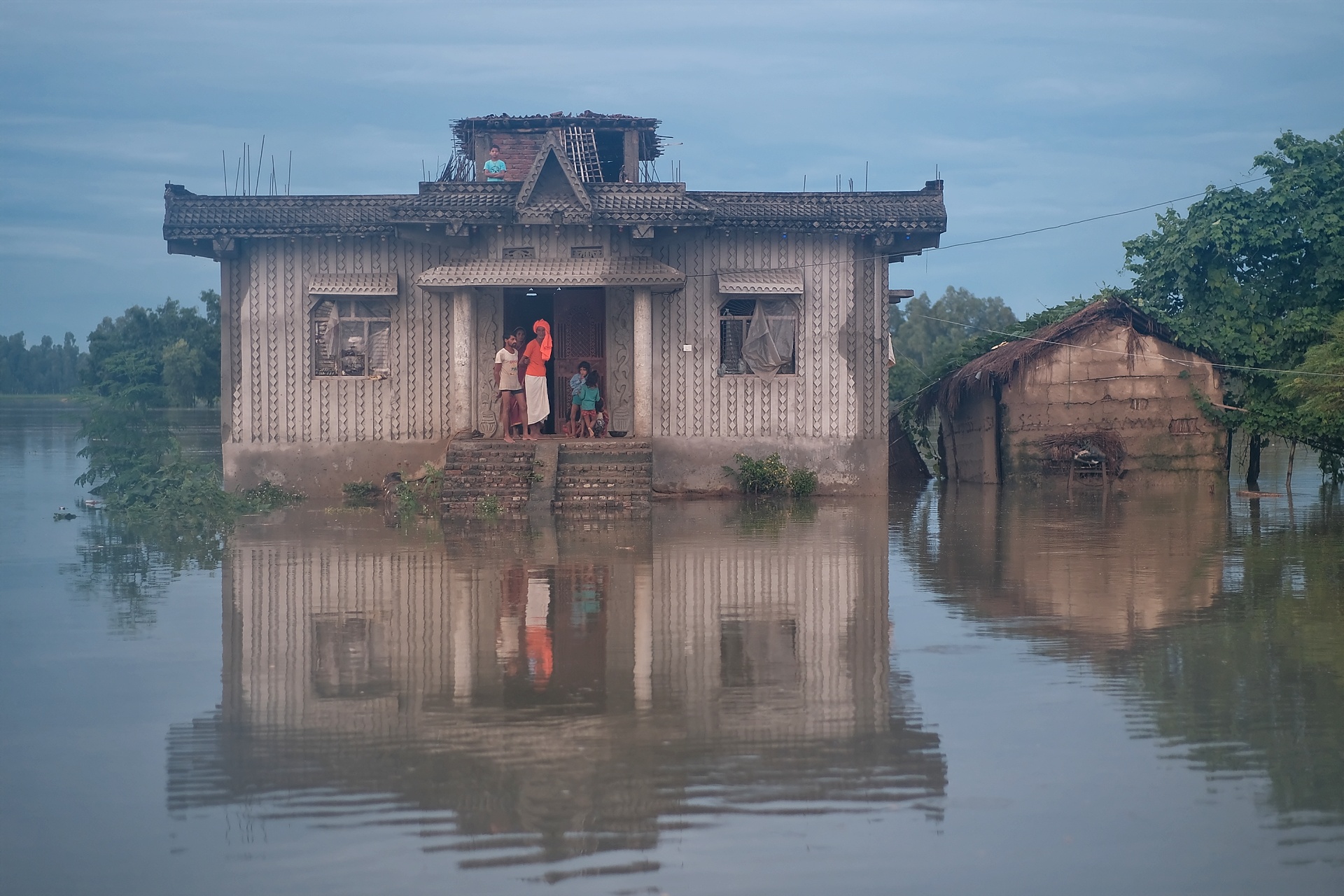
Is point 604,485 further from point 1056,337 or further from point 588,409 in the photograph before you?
point 1056,337

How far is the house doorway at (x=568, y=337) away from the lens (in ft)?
67.3

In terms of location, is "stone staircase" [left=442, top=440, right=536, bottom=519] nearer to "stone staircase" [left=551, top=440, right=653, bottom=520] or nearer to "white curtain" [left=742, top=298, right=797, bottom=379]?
"stone staircase" [left=551, top=440, right=653, bottom=520]

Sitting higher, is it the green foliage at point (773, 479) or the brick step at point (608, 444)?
the brick step at point (608, 444)

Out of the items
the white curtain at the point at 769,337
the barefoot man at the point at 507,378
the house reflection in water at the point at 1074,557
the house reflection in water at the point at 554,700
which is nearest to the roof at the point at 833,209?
the white curtain at the point at 769,337

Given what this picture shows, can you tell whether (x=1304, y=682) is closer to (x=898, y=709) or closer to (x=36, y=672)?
(x=898, y=709)


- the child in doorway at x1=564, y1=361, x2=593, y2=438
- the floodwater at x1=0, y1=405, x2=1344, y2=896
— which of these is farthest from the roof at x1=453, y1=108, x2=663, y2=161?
the floodwater at x1=0, y1=405, x2=1344, y2=896

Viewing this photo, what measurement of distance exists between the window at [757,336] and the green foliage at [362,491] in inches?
212

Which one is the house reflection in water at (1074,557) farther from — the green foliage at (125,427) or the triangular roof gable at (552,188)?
the green foliage at (125,427)

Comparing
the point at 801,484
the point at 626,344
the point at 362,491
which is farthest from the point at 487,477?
the point at 801,484

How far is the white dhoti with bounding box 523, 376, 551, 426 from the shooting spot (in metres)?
18.6

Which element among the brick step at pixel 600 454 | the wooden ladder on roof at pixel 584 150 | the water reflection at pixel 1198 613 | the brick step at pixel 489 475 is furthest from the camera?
the wooden ladder on roof at pixel 584 150

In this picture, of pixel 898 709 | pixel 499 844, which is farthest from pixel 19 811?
pixel 898 709

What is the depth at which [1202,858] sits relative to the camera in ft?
16.3

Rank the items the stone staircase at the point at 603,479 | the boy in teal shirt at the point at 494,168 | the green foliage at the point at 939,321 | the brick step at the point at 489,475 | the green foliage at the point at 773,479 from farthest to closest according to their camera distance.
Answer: the green foliage at the point at 939,321 < the boy in teal shirt at the point at 494,168 < the green foliage at the point at 773,479 < the brick step at the point at 489,475 < the stone staircase at the point at 603,479
